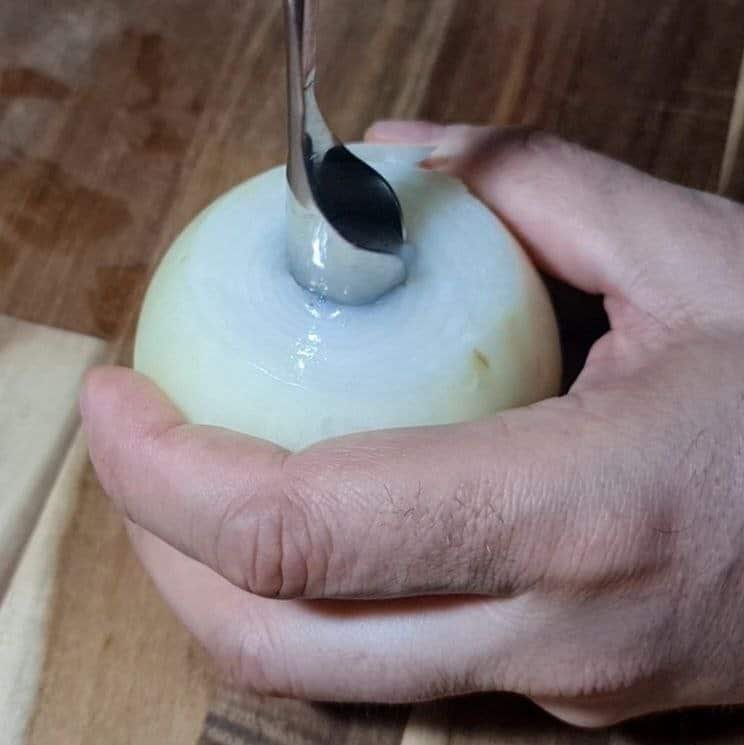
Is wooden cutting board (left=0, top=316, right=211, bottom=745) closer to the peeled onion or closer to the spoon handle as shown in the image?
the peeled onion

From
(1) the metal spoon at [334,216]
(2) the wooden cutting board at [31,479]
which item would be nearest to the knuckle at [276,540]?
(1) the metal spoon at [334,216]

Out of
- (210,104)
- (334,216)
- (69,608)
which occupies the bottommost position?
(69,608)

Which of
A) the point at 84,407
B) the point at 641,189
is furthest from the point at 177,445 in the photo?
the point at 641,189

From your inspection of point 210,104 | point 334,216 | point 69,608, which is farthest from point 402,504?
point 210,104

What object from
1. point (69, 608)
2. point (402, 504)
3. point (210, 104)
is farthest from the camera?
point (210, 104)

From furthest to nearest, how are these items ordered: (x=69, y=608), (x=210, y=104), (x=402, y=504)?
(x=210, y=104) → (x=69, y=608) → (x=402, y=504)

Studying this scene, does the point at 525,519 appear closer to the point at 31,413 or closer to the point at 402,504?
the point at 402,504
